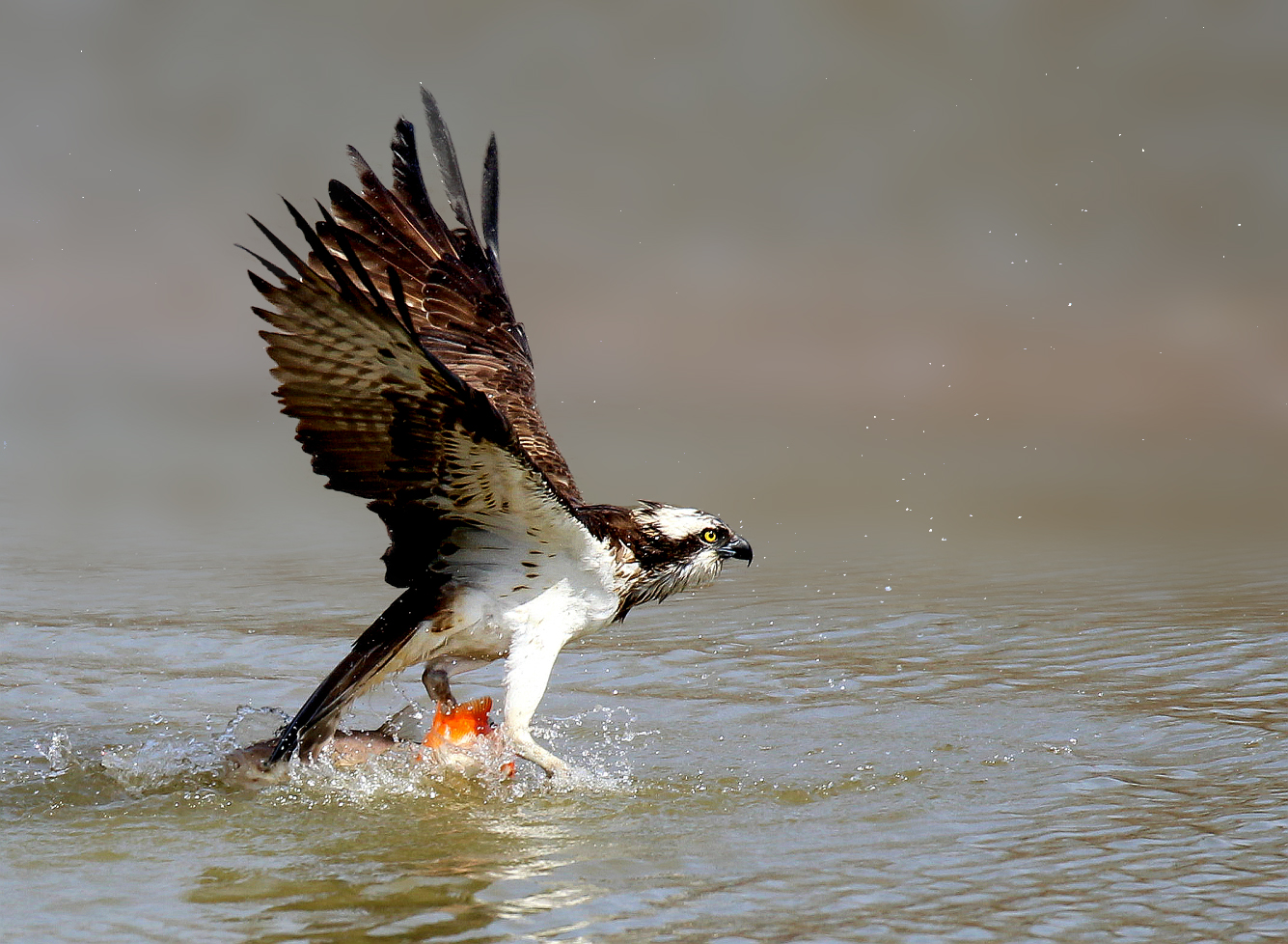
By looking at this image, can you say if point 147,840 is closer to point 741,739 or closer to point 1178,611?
point 741,739

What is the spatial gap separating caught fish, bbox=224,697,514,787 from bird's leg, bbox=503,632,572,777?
0.09 meters

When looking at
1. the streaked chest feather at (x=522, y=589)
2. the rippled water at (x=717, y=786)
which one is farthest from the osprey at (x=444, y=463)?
the rippled water at (x=717, y=786)

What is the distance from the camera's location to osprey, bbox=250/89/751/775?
4.83 meters

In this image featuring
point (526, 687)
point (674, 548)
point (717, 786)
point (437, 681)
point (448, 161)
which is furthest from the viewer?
point (448, 161)

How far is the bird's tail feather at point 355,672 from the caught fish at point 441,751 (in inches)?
2.5

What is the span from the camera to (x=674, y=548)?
5938 millimetres

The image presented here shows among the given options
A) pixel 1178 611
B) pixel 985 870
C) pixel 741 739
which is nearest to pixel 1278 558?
pixel 1178 611

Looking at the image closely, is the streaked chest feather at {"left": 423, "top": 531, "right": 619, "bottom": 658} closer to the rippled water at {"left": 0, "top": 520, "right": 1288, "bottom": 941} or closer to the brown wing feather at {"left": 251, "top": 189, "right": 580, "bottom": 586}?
the brown wing feather at {"left": 251, "top": 189, "right": 580, "bottom": 586}

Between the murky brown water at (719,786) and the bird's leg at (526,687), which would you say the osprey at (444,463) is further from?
the murky brown water at (719,786)

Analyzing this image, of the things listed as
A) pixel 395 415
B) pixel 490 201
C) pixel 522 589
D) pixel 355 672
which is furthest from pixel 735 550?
pixel 490 201

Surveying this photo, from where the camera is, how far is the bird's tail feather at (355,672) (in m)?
5.71

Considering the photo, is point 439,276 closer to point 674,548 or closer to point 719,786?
point 674,548

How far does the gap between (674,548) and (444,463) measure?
113cm

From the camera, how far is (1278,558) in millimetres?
10625
